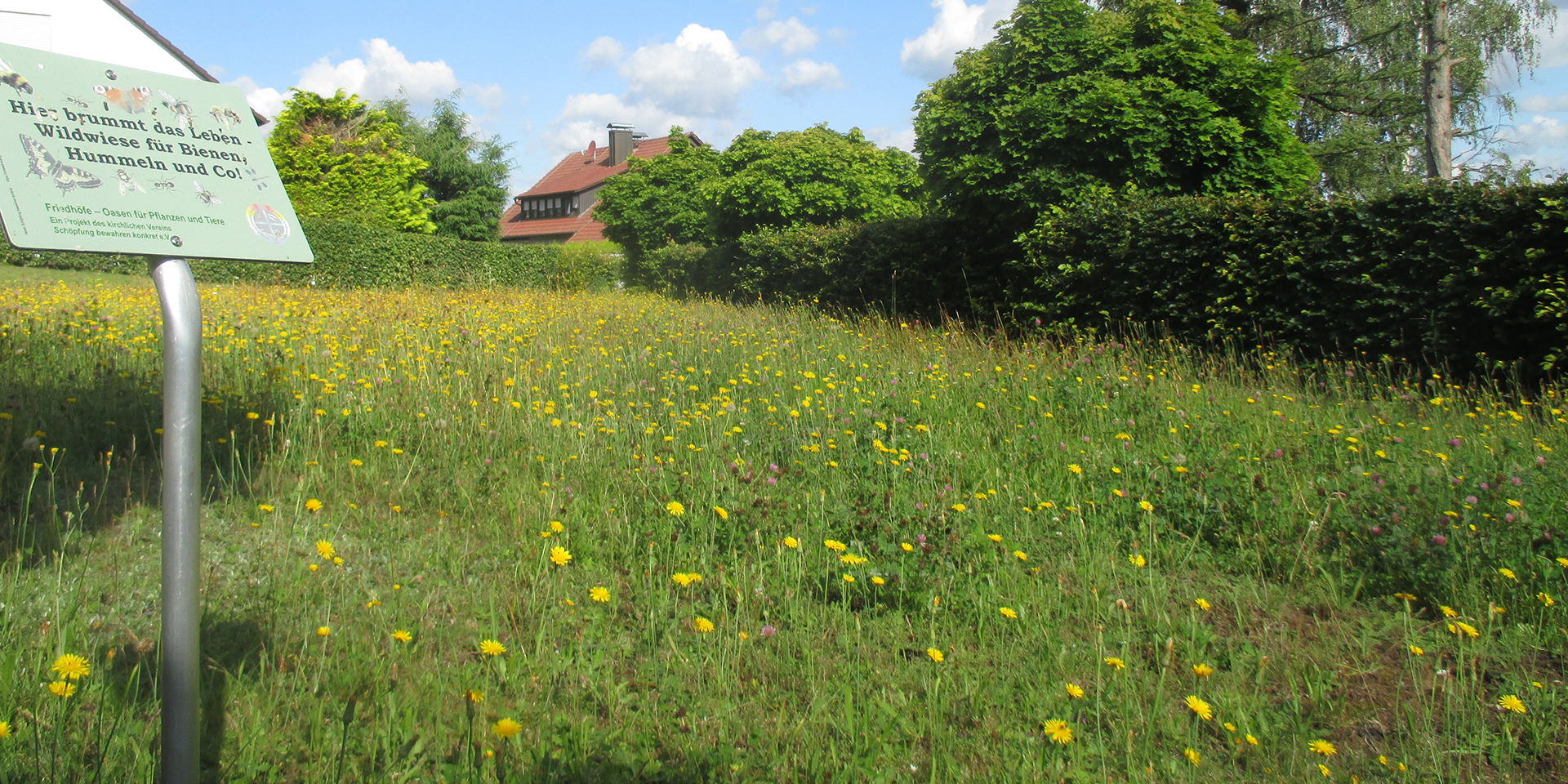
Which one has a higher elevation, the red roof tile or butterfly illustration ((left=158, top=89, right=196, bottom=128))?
the red roof tile

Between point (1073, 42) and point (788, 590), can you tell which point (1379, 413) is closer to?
point (788, 590)

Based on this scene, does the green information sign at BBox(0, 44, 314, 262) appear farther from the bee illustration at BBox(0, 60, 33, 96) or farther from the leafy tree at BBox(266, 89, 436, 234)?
the leafy tree at BBox(266, 89, 436, 234)


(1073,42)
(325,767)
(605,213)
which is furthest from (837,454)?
(605,213)

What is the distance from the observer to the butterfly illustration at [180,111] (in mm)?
2043

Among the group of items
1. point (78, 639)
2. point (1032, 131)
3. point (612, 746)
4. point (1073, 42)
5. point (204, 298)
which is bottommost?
point (612, 746)

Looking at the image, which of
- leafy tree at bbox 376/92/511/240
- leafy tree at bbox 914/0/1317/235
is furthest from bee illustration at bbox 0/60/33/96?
leafy tree at bbox 376/92/511/240

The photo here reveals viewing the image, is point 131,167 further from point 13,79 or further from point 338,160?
point 338,160

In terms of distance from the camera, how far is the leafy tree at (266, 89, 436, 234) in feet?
103

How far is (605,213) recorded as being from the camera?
27.6m

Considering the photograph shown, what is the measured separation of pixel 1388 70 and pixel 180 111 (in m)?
21.1

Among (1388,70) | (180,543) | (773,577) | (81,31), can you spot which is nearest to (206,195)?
(180,543)

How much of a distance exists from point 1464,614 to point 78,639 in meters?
4.48

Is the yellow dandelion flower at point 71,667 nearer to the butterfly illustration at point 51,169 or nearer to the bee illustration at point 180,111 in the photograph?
the butterfly illustration at point 51,169

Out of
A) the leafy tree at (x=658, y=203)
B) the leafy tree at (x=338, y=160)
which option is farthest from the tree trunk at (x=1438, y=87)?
the leafy tree at (x=338, y=160)
